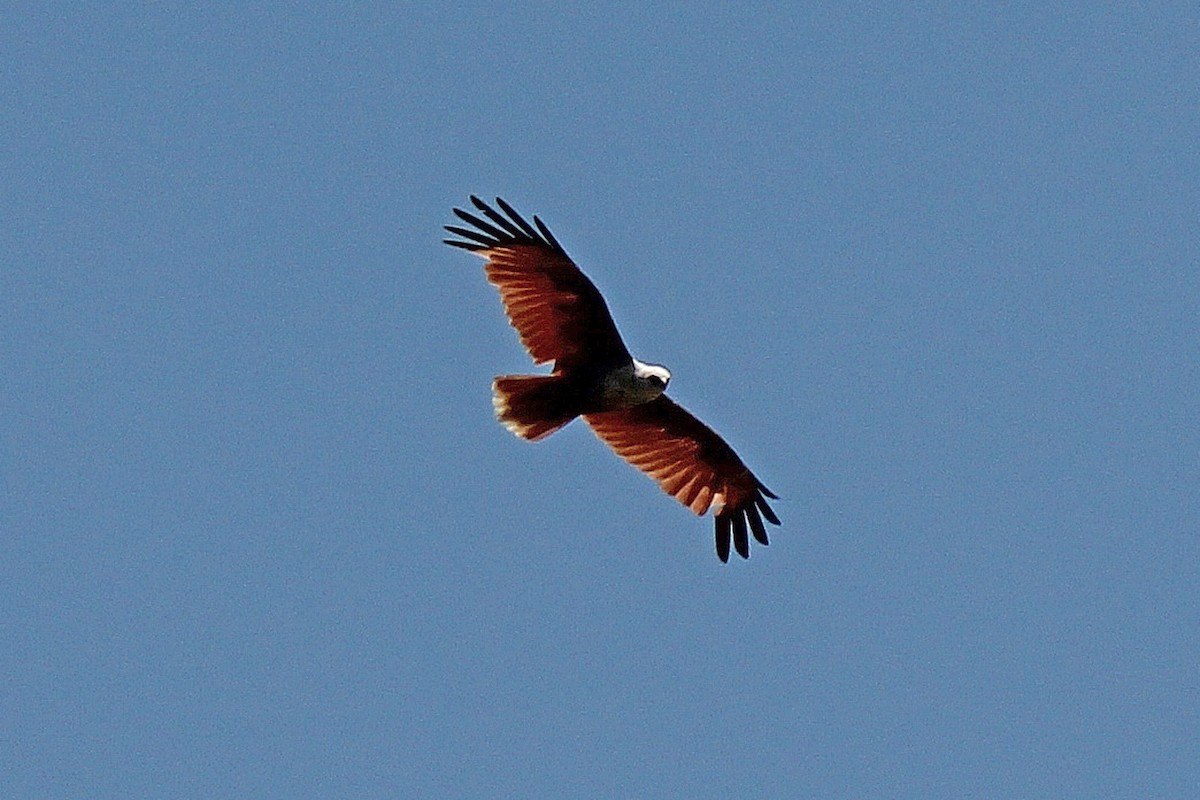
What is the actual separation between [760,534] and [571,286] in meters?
3.55

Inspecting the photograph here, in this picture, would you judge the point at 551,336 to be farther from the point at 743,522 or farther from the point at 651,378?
the point at 743,522

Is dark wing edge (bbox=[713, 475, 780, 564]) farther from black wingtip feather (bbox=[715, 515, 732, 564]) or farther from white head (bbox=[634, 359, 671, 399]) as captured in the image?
white head (bbox=[634, 359, 671, 399])

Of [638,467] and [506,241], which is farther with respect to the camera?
[638,467]

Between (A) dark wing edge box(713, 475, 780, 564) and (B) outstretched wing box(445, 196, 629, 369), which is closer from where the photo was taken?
(B) outstretched wing box(445, 196, 629, 369)

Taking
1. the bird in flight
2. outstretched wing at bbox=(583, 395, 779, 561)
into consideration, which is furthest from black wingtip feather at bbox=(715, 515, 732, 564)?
the bird in flight

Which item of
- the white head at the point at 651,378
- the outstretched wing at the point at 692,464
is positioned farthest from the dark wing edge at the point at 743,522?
the white head at the point at 651,378

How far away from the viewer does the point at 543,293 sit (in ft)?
64.6

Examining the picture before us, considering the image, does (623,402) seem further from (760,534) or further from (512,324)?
(760,534)

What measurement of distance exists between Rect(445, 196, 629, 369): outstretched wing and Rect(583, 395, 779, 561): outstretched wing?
1.34 m

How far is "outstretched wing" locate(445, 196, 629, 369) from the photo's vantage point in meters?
19.5

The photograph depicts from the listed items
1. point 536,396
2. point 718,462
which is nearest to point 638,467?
point 718,462

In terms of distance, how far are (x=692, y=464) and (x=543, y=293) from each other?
276 centimetres

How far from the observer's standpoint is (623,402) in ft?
65.3

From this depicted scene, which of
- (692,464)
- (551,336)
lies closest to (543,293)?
(551,336)
